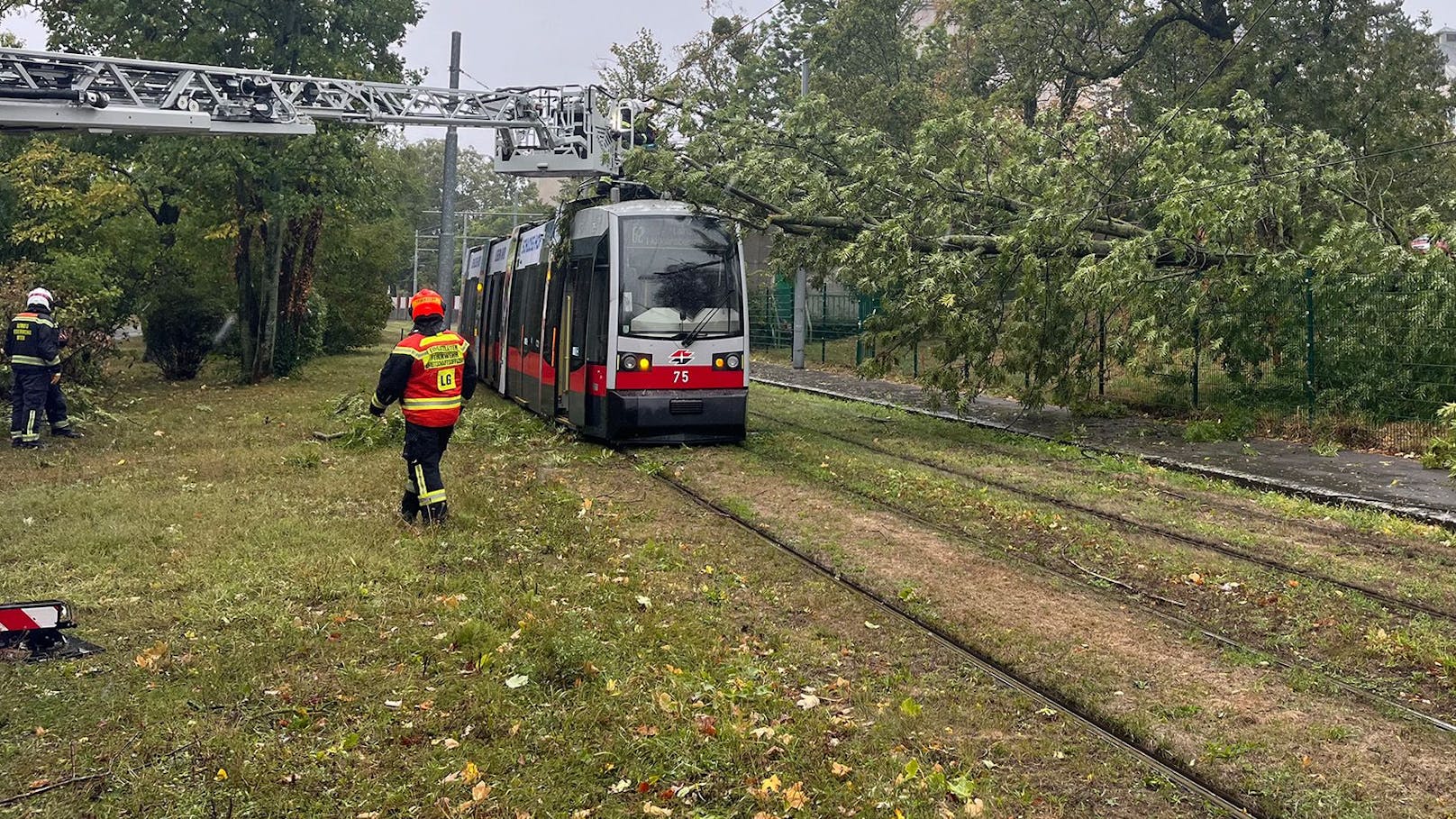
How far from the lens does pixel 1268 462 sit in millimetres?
13445

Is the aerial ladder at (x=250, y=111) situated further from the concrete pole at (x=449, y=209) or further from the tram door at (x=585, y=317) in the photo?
the concrete pole at (x=449, y=209)

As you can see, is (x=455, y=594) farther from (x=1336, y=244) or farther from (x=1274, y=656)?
(x=1336, y=244)

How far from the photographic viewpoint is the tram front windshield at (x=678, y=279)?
555 inches

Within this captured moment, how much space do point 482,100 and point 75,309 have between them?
7.18 metres

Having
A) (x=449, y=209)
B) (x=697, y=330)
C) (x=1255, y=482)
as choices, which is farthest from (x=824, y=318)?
(x=1255, y=482)

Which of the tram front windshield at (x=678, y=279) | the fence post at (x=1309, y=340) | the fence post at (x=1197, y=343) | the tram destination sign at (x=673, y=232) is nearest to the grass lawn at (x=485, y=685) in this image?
the tram front windshield at (x=678, y=279)

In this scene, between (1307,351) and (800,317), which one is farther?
(800,317)

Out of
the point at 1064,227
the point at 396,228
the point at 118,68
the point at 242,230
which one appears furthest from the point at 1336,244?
the point at 396,228

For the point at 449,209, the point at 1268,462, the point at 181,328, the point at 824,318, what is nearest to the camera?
the point at 1268,462

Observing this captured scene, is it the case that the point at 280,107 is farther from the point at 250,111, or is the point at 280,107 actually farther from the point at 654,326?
the point at 654,326

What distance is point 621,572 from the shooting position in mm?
8062

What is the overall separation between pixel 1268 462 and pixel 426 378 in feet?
31.5

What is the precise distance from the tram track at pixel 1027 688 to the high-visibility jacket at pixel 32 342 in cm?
976

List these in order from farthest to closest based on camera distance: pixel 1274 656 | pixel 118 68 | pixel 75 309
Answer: pixel 75 309
pixel 118 68
pixel 1274 656
